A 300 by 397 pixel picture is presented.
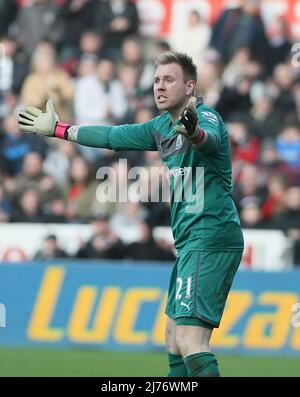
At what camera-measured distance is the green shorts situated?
773 centimetres

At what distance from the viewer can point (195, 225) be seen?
7910 mm

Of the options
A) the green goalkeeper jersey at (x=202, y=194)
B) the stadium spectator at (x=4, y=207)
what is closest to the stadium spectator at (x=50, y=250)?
the stadium spectator at (x=4, y=207)

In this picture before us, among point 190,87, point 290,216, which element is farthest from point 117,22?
point 190,87

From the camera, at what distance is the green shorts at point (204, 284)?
25.3 ft

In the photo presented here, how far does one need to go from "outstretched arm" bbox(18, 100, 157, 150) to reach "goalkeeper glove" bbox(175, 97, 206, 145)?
3.35 feet

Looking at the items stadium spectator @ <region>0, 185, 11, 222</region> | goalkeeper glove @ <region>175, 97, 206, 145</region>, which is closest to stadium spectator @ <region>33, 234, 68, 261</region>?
stadium spectator @ <region>0, 185, 11, 222</region>

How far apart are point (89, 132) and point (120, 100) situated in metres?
9.14

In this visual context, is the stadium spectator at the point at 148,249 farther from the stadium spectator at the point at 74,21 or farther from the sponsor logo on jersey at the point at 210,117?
the sponsor logo on jersey at the point at 210,117

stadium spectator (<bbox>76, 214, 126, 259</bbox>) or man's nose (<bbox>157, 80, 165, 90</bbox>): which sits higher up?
man's nose (<bbox>157, 80, 165, 90</bbox>)

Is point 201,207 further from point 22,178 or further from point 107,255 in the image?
point 22,178

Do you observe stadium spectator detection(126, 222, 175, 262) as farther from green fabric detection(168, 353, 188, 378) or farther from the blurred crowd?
green fabric detection(168, 353, 188, 378)

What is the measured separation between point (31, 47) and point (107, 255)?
482cm

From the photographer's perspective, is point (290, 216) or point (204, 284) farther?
point (290, 216)

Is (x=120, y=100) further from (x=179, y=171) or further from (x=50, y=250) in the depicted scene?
(x=179, y=171)
